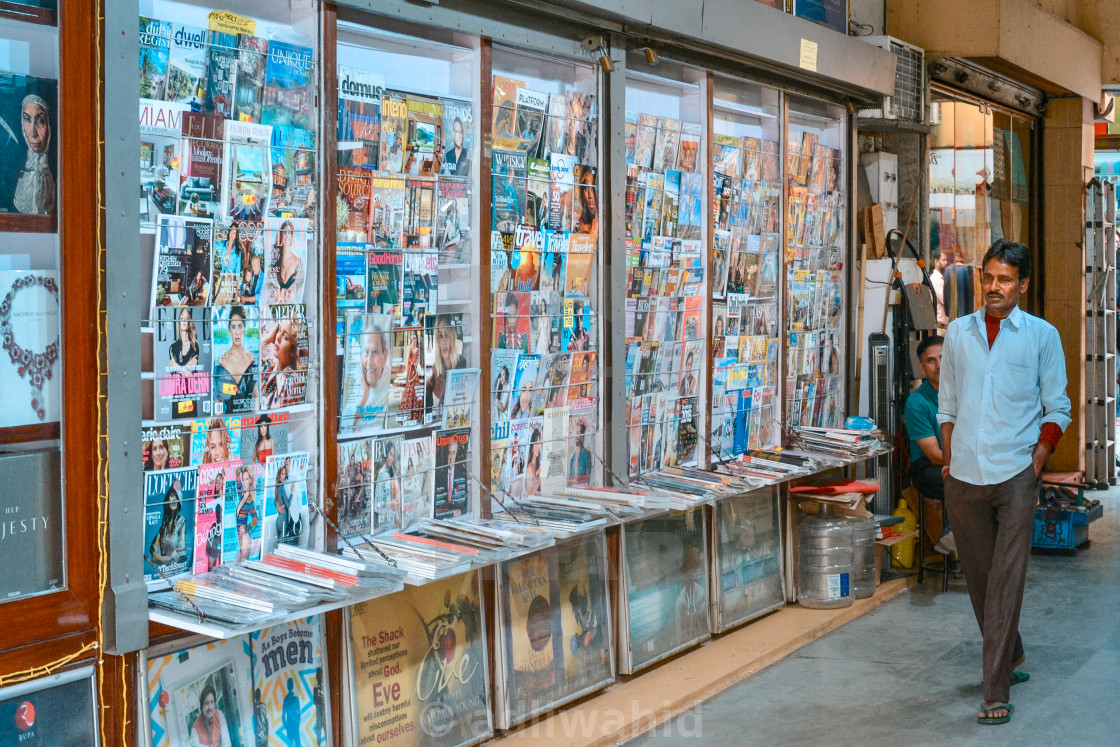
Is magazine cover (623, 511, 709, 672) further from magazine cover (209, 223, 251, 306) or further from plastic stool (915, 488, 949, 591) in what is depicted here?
magazine cover (209, 223, 251, 306)

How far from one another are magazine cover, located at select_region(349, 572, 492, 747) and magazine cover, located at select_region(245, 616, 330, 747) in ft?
0.37

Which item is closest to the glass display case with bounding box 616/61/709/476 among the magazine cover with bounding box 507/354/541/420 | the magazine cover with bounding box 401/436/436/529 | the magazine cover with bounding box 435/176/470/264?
the magazine cover with bounding box 507/354/541/420

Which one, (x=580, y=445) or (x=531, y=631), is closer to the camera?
(x=531, y=631)

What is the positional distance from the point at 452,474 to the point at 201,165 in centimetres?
130

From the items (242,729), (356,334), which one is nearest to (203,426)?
(356,334)

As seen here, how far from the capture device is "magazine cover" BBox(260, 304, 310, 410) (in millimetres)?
3000

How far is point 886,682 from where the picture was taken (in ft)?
14.2

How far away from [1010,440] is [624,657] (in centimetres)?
161

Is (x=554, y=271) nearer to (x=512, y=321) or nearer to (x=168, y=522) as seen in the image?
(x=512, y=321)

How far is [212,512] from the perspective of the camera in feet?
9.39

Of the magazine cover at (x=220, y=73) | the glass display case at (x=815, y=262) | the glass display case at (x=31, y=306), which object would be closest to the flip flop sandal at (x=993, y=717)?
the glass display case at (x=815, y=262)

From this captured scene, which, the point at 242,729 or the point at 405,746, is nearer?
the point at 242,729

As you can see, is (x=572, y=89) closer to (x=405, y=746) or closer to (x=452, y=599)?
(x=452, y=599)

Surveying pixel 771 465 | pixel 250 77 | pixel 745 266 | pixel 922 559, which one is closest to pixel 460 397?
pixel 250 77
